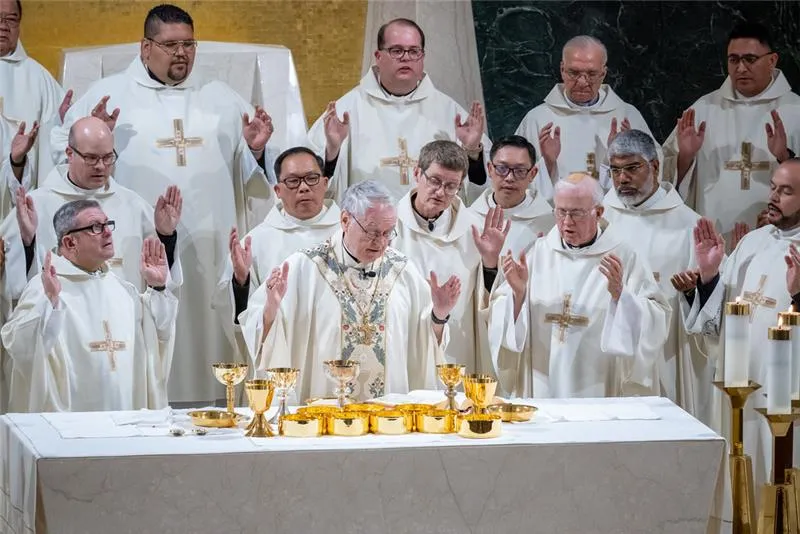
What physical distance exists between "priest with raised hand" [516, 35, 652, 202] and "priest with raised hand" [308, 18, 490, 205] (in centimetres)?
35

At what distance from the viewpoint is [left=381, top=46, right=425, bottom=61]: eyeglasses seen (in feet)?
29.2

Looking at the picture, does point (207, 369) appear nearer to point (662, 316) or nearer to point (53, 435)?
point (662, 316)

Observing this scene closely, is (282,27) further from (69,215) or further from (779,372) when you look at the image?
(779,372)

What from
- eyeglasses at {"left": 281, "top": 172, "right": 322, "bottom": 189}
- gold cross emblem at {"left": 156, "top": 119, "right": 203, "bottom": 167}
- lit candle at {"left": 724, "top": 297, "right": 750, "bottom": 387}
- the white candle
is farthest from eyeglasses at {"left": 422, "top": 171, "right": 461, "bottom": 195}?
the white candle

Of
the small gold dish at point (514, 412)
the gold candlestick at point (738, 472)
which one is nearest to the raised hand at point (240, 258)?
the small gold dish at point (514, 412)

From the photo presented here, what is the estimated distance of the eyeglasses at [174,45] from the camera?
28.9 ft

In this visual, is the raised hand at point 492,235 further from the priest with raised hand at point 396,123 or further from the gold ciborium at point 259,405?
the gold ciborium at point 259,405

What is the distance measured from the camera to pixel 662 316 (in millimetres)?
7719

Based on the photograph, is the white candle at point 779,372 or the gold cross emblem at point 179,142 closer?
the white candle at point 779,372

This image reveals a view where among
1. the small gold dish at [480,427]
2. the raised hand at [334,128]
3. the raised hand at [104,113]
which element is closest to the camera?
the small gold dish at [480,427]

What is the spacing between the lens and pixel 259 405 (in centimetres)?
582

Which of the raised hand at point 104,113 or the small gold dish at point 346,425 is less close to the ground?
the raised hand at point 104,113

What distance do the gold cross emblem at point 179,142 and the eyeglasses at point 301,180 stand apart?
0.87 meters

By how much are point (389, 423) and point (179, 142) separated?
3.50 m
